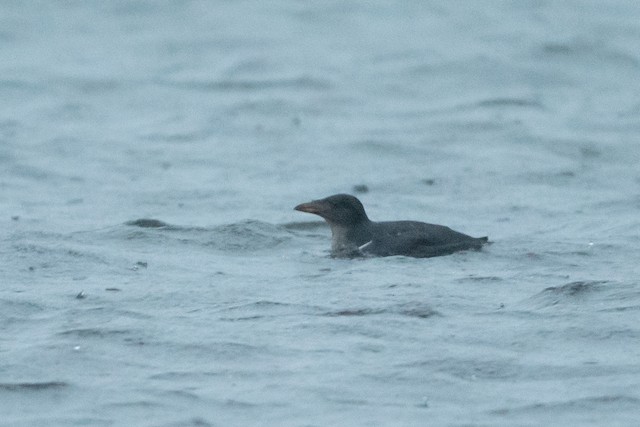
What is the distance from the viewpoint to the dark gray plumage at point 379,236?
10.7 meters

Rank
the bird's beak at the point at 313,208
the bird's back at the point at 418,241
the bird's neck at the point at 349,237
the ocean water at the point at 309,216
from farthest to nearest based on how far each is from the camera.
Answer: the bird's beak at the point at 313,208
the bird's neck at the point at 349,237
the bird's back at the point at 418,241
the ocean water at the point at 309,216

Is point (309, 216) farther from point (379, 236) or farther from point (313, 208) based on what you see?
point (379, 236)

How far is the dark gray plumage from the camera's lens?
1066 centimetres

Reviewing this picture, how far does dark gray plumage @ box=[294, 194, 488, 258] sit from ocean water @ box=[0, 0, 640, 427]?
0.13 meters

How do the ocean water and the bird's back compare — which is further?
the bird's back

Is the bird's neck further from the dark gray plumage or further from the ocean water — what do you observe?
the ocean water

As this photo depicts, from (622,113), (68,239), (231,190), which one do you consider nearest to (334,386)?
(68,239)

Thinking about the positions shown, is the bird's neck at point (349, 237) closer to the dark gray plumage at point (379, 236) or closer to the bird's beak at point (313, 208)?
the dark gray plumage at point (379, 236)

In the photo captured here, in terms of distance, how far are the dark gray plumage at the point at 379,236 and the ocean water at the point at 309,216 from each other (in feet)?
0.43

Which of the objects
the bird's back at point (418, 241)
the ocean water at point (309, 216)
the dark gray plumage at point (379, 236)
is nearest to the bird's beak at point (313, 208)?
the dark gray plumage at point (379, 236)

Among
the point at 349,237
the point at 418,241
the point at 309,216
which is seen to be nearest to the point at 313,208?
the point at 349,237

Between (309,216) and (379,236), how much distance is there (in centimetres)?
213

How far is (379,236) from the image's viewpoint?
35.8 feet

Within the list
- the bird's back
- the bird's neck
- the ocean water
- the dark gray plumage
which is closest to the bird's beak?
the dark gray plumage
